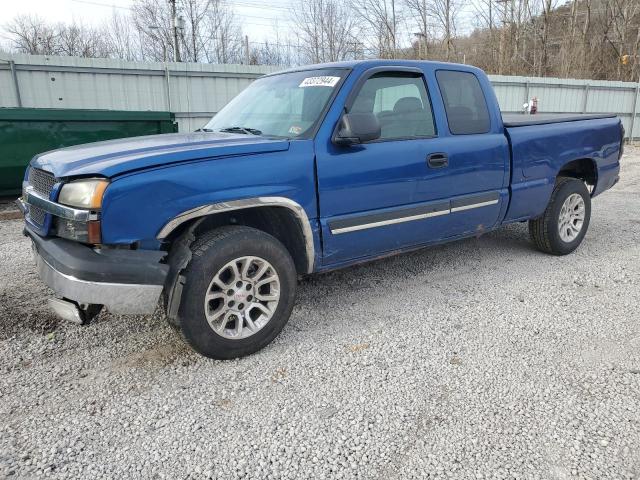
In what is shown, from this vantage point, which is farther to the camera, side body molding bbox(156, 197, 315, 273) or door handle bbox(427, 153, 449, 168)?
door handle bbox(427, 153, 449, 168)

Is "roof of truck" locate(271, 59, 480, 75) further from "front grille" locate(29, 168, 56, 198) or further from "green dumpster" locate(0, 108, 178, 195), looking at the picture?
"green dumpster" locate(0, 108, 178, 195)

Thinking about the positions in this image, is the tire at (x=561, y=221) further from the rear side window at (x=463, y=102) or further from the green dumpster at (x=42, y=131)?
the green dumpster at (x=42, y=131)

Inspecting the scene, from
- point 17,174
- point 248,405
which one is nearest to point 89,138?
point 17,174

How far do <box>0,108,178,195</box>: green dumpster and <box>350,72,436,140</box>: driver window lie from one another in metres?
5.33

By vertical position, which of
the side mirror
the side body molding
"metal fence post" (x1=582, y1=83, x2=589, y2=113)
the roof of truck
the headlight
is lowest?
the side body molding

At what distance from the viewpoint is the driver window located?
3494 mm

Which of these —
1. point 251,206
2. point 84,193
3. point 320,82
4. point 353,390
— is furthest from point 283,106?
point 353,390

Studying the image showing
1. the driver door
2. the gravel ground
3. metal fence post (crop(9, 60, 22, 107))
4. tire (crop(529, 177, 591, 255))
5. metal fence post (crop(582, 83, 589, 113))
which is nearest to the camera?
the gravel ground

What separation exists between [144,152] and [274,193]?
79 cm

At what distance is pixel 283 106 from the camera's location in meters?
3.58

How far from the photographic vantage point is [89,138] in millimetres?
7359

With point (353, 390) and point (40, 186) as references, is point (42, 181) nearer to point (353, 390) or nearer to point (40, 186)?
point (40, 186)

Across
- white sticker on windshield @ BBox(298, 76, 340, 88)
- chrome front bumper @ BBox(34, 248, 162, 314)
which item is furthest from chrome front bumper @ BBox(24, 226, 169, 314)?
white sticker on windshield @ BBox(298, 76, 340, 88)

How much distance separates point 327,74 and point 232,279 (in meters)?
1.69
